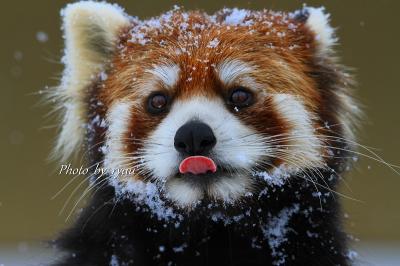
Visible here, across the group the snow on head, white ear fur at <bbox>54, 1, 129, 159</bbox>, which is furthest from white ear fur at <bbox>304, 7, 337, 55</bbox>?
white ear fur at <bbox>54, 1, 129, 159</bbox>

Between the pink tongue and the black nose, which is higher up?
the black nose

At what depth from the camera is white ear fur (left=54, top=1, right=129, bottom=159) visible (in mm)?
2529

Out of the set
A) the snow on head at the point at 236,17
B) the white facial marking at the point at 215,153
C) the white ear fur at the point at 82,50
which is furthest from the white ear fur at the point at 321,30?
the white ear fur at the point at 82,50

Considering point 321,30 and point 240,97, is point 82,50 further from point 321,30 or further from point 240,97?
point 321,30

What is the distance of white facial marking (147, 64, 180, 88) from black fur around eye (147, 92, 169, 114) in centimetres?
4

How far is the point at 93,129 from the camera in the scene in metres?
2.37

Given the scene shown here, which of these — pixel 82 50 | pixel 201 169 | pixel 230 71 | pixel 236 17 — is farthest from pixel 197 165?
pixel 82 50

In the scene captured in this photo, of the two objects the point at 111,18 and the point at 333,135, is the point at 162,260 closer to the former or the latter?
the point at 333,135

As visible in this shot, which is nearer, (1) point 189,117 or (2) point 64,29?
(1) point 189,117

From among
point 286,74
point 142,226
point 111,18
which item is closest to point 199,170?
point 142,226

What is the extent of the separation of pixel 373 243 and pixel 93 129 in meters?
3.27

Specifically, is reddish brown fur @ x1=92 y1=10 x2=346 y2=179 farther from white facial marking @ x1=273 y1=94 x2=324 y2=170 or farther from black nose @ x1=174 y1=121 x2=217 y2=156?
black nose @ x1=174 y1=121 x2=217 y2=156

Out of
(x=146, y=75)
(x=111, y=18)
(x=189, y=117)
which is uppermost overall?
(x=111, y=18)

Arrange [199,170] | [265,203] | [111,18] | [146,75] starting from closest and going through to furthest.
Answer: [199,170] < [265,203] < [146,75] < [111,18]
